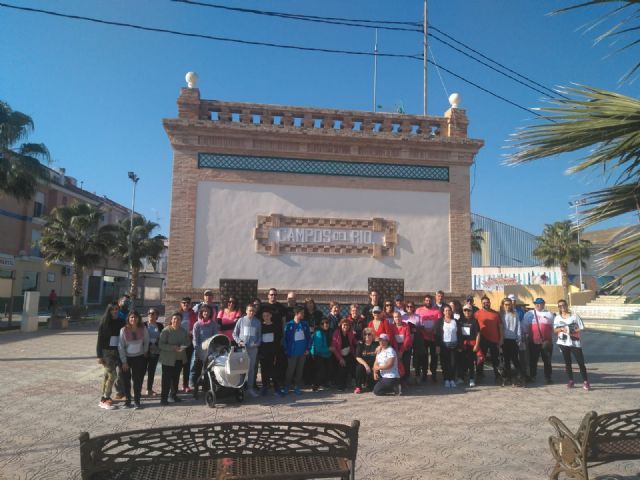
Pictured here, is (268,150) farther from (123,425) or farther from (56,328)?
(56,328)

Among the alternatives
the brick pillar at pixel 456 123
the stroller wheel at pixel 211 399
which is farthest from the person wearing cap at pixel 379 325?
the brick pillar at pixel 456 123

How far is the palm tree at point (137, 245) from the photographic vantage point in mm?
32625

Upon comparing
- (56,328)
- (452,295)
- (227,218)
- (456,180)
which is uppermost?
(456,180)

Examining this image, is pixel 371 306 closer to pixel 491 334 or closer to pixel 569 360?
pixel 491 334

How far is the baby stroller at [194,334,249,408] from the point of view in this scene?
668 cm

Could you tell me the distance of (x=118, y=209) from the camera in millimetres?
46156

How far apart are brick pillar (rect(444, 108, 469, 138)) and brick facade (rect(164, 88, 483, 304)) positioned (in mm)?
24

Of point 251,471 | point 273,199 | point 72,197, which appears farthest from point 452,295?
point 72,197

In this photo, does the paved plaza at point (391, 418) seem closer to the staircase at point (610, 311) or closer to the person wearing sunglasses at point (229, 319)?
the person wearing sunglasses at point (229, 319)

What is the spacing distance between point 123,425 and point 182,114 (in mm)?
6957

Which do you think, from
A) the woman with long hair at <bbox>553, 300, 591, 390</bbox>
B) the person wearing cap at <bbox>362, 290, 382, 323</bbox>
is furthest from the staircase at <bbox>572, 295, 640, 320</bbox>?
the person wearing cap at <bbox>362, 290, 382, 323</bbox>

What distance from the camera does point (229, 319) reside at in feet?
26.2

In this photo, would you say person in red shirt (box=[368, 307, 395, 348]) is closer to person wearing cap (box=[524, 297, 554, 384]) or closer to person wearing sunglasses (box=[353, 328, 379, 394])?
person wearing sunglasses (box=[353, 328, 379, 394])

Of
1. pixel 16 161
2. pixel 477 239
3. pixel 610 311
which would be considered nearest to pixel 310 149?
pixel 16 161
